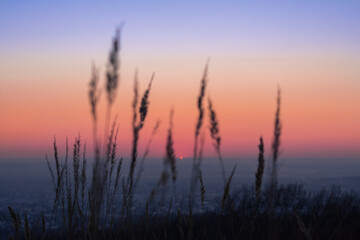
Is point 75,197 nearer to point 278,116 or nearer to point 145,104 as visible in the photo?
point 145,104

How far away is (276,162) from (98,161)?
1.13 metres

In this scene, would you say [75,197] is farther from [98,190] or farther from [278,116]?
[278,116]

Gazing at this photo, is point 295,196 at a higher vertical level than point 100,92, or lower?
lower

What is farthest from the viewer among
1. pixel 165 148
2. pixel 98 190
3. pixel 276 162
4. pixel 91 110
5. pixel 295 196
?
pixel 295 196

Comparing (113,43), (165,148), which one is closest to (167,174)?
(165,148)

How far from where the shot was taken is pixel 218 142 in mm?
2350

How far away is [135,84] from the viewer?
7.04ft

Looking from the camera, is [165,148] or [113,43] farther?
[165,148]

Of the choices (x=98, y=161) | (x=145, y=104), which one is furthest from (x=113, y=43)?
(x=98, y=161)

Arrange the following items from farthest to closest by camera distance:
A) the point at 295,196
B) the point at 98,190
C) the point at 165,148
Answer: the point at 295,196, the point at 165,148, the point at 98,190

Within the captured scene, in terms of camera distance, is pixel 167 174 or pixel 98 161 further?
pixel 167 174

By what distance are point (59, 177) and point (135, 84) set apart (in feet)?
3.71

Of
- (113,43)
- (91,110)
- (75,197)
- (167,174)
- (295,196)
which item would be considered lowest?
(295,196)

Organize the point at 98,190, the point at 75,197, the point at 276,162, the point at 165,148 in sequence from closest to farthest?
the point at 98,190
the point at 276,162
the point at 165,148
the point at 75,197
